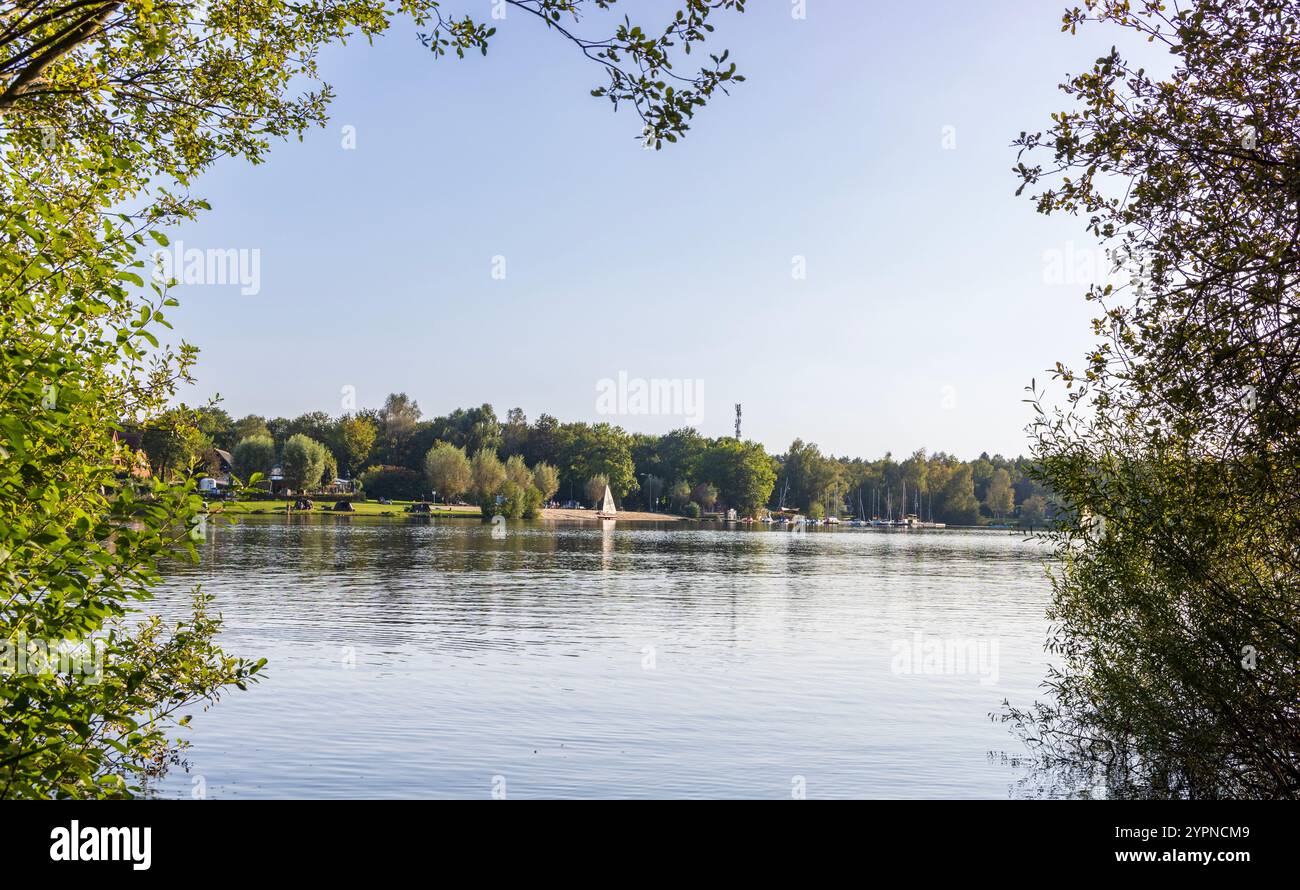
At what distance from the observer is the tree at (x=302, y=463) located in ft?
452

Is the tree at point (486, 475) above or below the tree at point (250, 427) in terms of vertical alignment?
below

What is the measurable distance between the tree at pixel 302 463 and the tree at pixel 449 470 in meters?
14.9

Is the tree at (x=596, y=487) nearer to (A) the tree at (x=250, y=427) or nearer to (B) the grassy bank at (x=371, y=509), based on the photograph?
(B) the grassy bank at (x=371, y=509)

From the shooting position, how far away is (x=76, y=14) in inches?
290

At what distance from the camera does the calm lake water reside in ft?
50.9

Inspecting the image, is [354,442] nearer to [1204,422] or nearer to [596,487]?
[596,487]

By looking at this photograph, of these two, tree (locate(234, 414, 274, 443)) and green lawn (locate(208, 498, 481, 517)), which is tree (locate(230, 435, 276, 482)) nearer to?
green lawn (locate(208, 498, 481, 517))

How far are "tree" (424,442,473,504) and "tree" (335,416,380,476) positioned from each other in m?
23.2

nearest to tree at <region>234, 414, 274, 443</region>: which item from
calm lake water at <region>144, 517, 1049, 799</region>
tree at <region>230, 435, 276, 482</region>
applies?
tree at <region>230, 435, 276, 482</region>

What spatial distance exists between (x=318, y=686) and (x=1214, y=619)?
16793 millimetres

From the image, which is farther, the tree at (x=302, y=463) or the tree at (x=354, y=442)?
the tree at (x=354, y=442)

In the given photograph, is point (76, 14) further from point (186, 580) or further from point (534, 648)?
point (186, 580)

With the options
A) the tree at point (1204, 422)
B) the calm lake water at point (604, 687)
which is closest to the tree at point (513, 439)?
the calm lake water at point (604, 687)
